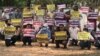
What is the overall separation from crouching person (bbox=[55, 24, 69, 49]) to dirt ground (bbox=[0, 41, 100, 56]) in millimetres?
400

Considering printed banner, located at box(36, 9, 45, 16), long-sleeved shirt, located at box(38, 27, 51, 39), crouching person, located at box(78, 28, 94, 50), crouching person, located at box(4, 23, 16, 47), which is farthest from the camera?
printed banner, located at box(36, 9, 45, 16)

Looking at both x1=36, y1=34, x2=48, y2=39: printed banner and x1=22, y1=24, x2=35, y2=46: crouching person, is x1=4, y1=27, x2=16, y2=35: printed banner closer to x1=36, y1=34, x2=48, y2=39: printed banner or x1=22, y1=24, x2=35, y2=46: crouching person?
x1=22, y1=24, x2=35, y2=46: crouching person

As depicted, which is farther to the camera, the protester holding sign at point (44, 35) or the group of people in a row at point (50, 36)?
the protester holding sign at point (44, 35)

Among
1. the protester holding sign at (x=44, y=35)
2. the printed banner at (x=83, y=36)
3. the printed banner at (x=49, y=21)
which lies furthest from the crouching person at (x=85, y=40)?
the printed banner at (x=49, y=21)

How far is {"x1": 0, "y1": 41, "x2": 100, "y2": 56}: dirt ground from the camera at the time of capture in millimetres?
21312

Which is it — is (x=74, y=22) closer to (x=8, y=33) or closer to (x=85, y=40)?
(x=85, y=40)

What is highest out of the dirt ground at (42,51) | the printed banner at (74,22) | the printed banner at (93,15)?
the printed banner at (93,15)

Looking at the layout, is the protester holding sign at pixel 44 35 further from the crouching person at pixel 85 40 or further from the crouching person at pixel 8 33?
the crouching person at pixel 85 40

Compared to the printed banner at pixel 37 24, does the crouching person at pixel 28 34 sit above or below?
below

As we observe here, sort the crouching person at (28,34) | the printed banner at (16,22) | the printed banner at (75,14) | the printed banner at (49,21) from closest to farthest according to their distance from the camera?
1. the printed banner at (75,14)
2. the crouching person at (28,34)
3. the printed banner at (49,21)
4. the printed banner at (16,22)

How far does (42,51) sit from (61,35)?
1675 mm

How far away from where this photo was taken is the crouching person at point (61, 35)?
2355 cm

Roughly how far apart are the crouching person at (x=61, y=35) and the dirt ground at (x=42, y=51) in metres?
0.40

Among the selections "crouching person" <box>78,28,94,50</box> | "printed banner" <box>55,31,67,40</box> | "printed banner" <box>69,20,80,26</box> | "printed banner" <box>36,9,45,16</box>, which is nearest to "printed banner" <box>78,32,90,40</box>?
"crouching person" <box>78,28,94,50</box>
